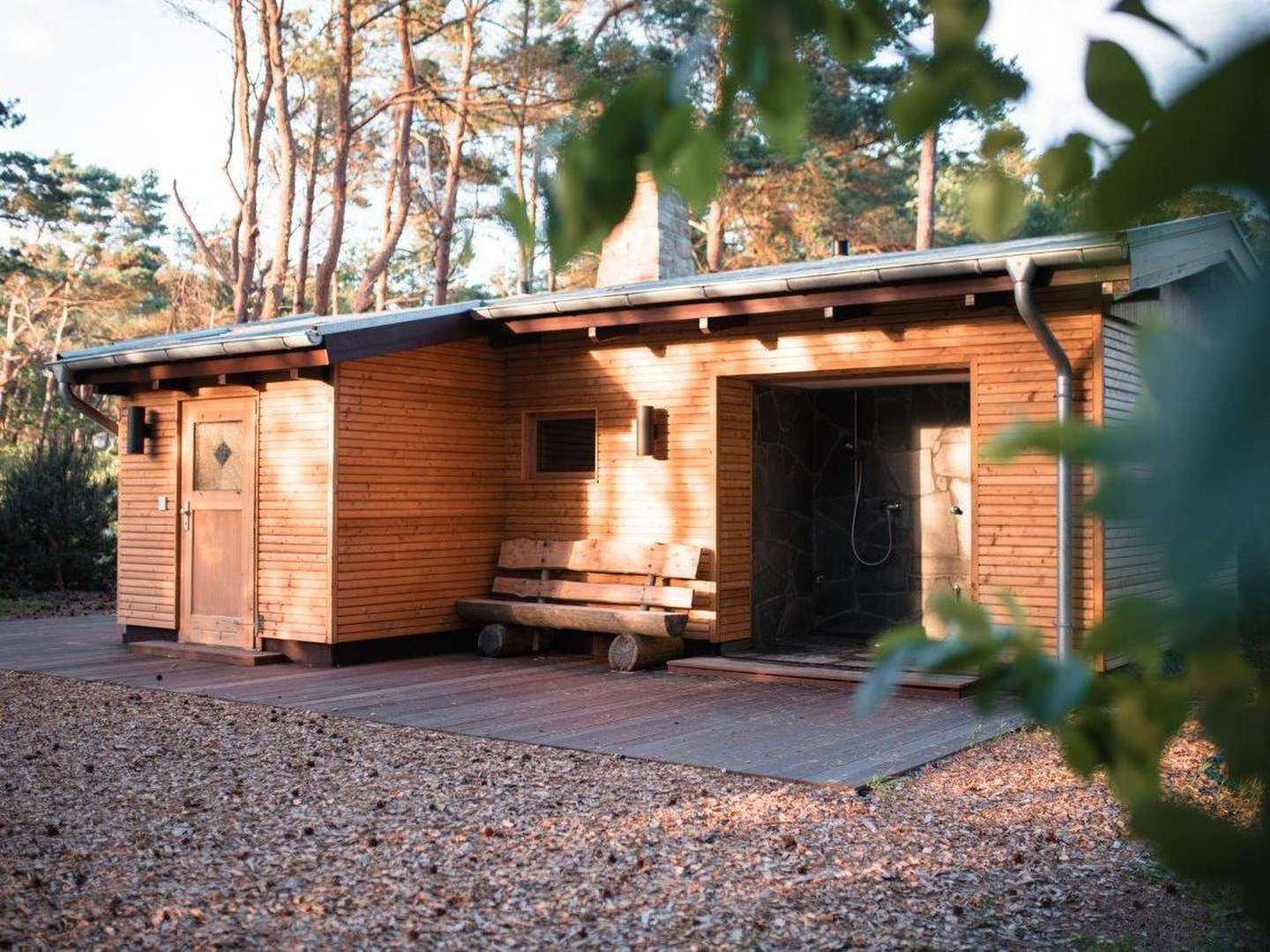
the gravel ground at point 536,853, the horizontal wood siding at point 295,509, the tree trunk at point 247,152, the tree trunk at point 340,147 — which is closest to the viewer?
the gravel ground at point 536,853

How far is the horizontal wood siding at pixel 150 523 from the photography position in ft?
34.3

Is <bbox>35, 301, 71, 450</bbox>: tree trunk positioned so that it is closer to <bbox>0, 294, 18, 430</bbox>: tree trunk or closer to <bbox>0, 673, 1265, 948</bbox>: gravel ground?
<bbox>0, 294, 18, 430</bbox>: tree trunk

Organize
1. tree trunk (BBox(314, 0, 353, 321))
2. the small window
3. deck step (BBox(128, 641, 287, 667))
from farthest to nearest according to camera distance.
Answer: tree trunk (BBox(314, 0, 353, 321)) < the small window < deck step (BBox(128, 641, 287, 667))

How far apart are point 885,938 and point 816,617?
24.1ft

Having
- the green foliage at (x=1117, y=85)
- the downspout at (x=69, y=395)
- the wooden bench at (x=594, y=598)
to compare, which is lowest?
the wooden bench at (x=594, y=598)

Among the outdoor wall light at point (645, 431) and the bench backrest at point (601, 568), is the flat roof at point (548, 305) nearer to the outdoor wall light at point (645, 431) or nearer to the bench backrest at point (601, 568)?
the outdoor wall light at point (645, 431)

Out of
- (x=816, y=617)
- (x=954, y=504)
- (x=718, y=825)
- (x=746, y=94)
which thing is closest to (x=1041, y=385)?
(x=954, y=504)

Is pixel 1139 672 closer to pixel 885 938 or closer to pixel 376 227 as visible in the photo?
pixel 885 938

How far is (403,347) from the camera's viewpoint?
9.41 meters

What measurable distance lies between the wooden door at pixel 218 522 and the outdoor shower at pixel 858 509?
16.0 feet

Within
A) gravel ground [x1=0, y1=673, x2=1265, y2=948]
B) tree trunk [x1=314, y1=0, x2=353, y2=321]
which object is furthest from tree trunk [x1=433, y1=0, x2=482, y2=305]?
gravel ground [x1=0, y1=673, x2=1265, y2=948]

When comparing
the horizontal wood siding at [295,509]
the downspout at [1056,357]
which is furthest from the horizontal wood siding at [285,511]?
the downspout at [1056,357]

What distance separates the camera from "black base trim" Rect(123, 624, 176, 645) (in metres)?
10.6

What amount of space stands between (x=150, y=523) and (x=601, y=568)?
389cm
